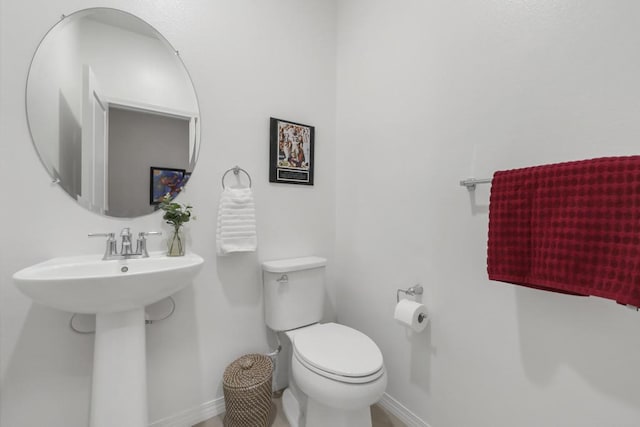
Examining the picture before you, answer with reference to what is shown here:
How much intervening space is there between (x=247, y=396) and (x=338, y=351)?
19.4 inches

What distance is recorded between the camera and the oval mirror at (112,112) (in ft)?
3.53

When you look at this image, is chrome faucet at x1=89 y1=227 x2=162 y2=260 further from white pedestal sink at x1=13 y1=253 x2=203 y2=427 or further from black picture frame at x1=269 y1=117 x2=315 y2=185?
black picture frame at x1=269 y1=117 x2=315 y2=185

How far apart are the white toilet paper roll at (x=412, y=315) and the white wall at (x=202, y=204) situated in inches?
27.6

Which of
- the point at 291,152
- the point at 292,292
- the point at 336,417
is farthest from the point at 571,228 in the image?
the point at 291,152

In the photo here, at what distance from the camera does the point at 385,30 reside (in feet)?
4.85

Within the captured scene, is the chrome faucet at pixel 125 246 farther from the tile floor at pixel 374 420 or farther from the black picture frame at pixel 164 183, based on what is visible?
the tile floor at pixel 374 420

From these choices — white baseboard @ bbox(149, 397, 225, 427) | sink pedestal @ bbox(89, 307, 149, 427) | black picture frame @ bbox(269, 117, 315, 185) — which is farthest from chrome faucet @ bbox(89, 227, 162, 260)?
white baseboard @ bbox(149, 397, 225, 427)

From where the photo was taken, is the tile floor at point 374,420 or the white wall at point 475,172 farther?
the tile floor at point 374,420

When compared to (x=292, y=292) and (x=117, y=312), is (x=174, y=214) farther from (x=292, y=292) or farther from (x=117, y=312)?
(x=292, y=292)

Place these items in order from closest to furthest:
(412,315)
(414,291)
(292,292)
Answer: (412,315), (414,291), (292,292)

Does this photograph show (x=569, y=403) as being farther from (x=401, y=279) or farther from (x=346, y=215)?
(x=346, y=215)

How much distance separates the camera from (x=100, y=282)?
84 centimetres

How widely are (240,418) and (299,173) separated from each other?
50.9 inches

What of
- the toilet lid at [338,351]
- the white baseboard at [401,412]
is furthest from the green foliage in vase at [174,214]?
the white baseboard at [401,412]
